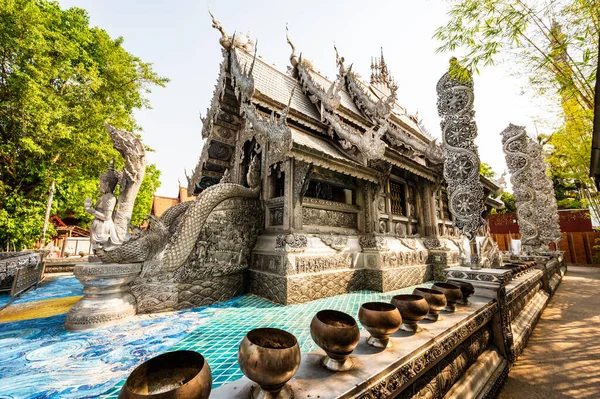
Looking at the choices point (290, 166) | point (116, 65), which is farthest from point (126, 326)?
point (116, 65)

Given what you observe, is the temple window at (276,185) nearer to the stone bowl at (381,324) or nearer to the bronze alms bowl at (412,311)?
the bronze alms bowl at (412,311)

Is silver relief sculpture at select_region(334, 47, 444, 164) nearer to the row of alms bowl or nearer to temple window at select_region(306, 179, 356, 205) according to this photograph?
temple window at select_region(306, 179, 356, 205)

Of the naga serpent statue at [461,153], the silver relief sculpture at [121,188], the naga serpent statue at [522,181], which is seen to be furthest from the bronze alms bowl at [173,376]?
the naga serpent statue at [522,181]

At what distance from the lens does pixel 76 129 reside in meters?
10.7

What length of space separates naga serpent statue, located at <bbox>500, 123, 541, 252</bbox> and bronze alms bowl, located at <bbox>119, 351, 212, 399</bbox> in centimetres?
1152

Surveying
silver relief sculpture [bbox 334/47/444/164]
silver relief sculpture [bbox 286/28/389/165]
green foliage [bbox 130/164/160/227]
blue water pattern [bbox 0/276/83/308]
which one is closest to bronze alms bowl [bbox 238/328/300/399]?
silver relief sculpture [bbox 286/28/389/165]

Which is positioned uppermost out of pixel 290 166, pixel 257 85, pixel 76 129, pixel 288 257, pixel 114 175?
pixel 76 129

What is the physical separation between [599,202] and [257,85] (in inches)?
673

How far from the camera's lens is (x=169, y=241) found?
4.60 m

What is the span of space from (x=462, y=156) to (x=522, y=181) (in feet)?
24.7

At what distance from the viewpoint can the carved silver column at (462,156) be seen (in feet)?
12.3

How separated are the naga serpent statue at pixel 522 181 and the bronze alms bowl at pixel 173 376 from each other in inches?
454

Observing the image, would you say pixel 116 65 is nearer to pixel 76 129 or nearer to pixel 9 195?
pixel 76 129

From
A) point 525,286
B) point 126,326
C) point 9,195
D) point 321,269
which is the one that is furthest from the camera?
point 9,195
